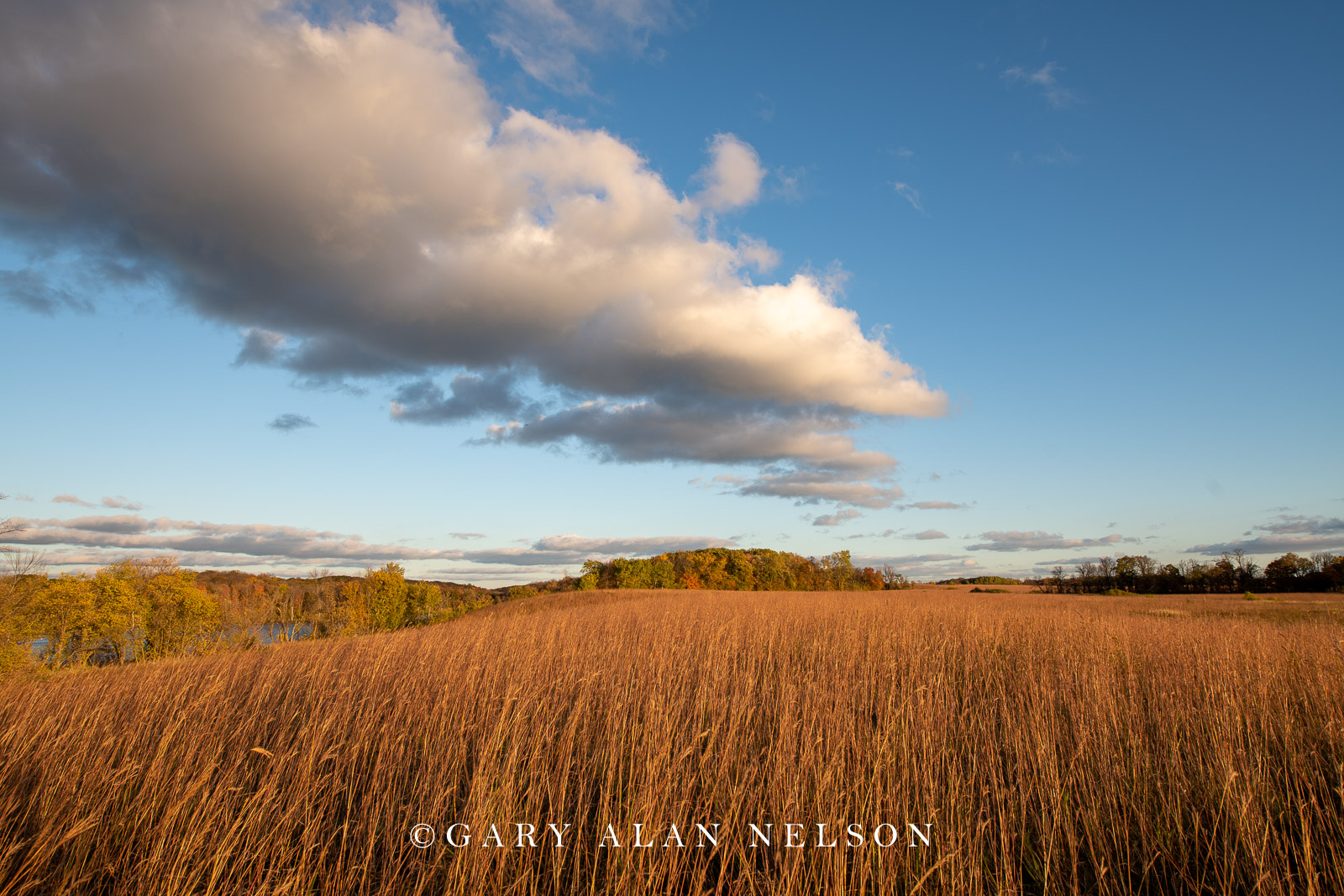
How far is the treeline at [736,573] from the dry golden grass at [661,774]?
63354 mm

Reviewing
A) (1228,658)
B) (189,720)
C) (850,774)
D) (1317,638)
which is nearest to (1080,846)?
(850,774)

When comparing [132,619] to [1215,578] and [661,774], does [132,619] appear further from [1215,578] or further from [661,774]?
[1215,578]

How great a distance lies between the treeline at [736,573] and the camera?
236 feet

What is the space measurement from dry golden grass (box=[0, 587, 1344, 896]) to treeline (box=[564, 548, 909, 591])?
63354mm

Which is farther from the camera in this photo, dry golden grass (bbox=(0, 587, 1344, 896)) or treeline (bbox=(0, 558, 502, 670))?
treeline (bbox=(0, 558, 502, 670))

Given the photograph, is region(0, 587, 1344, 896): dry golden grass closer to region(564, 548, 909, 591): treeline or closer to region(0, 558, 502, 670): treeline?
region(0, 558, 502, 670): treeline

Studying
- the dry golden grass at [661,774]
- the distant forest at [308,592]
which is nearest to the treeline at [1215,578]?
the distant forest at [308,592]

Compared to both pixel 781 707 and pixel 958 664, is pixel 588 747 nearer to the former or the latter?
pixel 781 707

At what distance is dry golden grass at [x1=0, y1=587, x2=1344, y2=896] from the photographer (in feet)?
10.8

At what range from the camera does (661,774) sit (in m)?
4.20

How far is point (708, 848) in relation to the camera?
3717 mm

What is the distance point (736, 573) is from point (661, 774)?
78.6 metres

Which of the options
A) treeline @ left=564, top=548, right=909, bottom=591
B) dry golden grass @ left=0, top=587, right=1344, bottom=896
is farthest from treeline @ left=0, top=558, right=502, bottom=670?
treeline @ left=564, top=548, right=909, bottom=591

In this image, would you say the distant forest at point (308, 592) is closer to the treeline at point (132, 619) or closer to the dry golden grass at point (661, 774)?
the treeline at point (132, 619)
